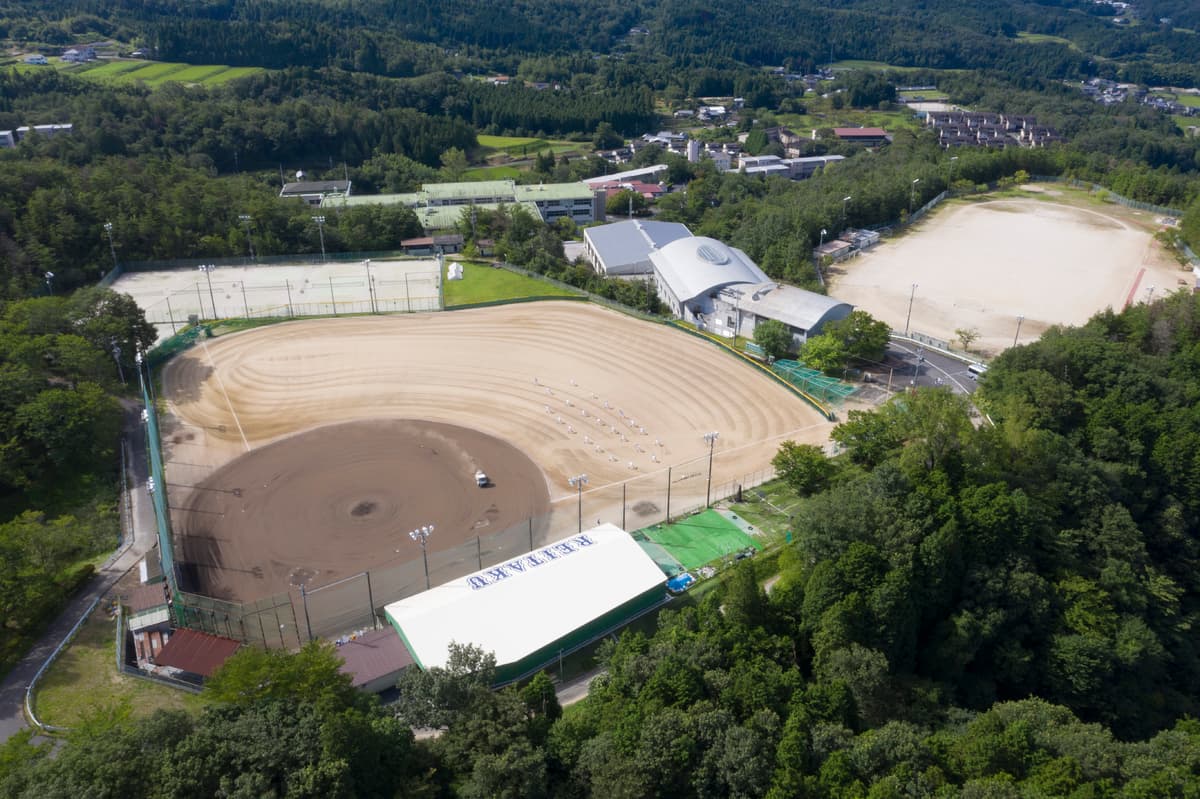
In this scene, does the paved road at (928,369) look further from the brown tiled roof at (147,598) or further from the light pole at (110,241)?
the light pole at (110,241)

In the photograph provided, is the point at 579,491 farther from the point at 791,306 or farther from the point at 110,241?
the point at 110,241

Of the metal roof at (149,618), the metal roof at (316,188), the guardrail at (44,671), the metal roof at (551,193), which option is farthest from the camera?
the metal roof at (316,188)

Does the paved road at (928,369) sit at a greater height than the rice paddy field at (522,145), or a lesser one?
lesser

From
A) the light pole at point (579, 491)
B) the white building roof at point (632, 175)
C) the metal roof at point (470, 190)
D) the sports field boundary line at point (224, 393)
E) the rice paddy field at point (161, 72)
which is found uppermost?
the rice paddy field at point (161, 72)

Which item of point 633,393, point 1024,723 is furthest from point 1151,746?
point 633,393

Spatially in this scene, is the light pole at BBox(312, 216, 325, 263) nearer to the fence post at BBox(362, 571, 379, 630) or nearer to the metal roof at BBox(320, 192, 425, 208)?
the metal roof at BBox(320, 192, 425, 208)

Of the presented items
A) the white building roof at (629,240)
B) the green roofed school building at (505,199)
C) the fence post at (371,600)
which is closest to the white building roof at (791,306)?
the white building roof at (629,240)

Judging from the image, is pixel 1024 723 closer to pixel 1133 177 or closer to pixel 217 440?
pixel 217 440
